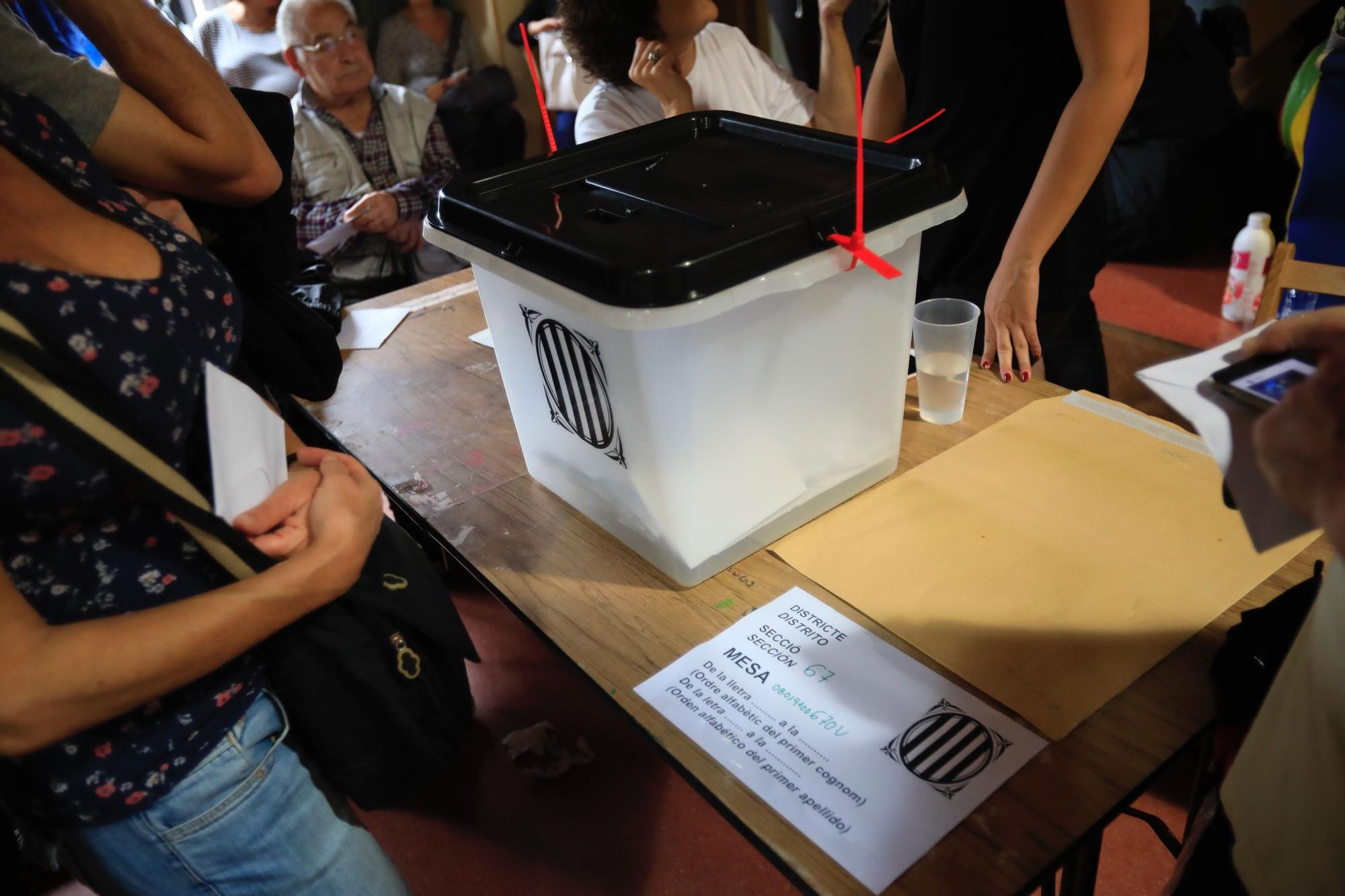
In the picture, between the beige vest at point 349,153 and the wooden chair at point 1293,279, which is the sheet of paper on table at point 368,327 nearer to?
the beige vest at point 349,153

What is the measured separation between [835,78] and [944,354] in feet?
4.22

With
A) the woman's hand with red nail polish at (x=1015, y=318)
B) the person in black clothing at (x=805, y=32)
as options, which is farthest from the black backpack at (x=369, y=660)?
the person in black clothing at (x=805, y=32)

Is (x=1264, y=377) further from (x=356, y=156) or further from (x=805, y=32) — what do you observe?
(x=805, y=32)

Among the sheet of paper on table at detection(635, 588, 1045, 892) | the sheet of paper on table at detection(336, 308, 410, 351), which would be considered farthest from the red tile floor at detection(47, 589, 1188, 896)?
the sheet of paper on table at detection(635, 588, 1045, 892)

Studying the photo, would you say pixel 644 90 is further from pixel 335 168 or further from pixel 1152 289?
pixel 1152 289

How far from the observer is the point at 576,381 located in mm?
765

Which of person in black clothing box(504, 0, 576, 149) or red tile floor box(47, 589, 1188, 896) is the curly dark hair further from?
red tile floor box(47, 589, 1188, 896)

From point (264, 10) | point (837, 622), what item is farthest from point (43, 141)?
point (264, 10)

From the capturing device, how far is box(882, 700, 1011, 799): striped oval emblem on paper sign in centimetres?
61

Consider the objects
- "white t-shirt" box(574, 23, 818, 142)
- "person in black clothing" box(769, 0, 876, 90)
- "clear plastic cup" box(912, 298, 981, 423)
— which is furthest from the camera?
"person in black clothing" box(769, 0, 876, 90)

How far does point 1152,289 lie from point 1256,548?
9.63ft

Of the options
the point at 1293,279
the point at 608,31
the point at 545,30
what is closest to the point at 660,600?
the point at 1293,279

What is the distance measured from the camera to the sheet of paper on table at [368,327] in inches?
53.6

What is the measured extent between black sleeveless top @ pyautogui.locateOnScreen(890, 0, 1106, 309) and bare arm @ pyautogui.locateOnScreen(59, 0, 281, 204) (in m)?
0.97
